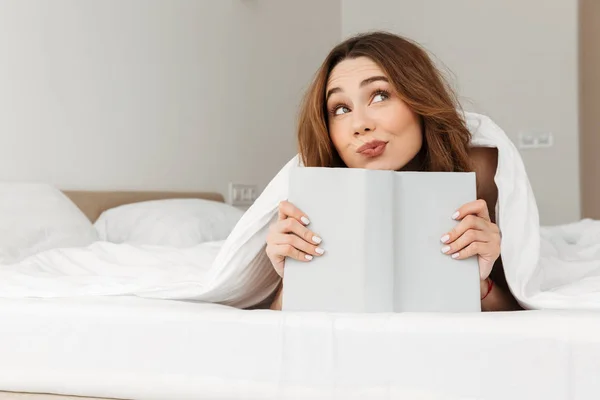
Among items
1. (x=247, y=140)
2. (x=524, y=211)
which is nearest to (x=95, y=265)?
(x=524, y=211)

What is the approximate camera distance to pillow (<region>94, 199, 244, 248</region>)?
6.87 ft

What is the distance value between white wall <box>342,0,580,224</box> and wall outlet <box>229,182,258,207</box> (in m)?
1.23

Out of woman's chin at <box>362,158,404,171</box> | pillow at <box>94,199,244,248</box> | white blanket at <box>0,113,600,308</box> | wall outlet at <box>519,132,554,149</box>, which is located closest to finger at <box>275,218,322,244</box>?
white blanket at <box>0,113,600,308</box>

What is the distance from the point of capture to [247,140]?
3.37m

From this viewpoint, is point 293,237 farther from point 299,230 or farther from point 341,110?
point 341,110

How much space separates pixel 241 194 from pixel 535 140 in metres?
1.57

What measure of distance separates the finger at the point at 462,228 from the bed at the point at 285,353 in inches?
5.1

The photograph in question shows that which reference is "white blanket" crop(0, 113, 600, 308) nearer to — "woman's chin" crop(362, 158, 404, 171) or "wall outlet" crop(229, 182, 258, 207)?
"woman's chin" crop(362, 158, 404, 171)

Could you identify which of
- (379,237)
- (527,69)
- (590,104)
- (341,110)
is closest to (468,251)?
(379,237)

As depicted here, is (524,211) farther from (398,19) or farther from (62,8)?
(398,19)

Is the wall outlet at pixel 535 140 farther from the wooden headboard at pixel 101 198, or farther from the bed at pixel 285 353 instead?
the bed at pixel 285 353

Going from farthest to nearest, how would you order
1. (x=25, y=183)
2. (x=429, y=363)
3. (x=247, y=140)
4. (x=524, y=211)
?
(x=247, y=140)
(x=25, y=183)
(x=524, y=211)
(x=429, y=363)

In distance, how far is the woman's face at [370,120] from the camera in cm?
105

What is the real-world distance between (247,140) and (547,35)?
168 cm
